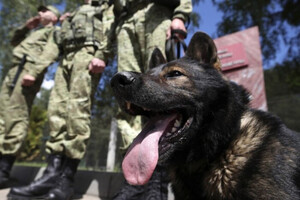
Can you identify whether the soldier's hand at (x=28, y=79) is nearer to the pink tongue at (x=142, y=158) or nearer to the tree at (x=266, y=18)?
the pink tongue at (x=142, y=158)

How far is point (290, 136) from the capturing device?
5.61 feet

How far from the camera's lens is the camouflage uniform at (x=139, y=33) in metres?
2.72

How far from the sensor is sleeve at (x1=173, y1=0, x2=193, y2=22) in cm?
270

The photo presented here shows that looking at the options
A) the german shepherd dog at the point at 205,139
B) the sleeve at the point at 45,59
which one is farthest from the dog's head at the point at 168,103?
the sleeve at the point at 45,59

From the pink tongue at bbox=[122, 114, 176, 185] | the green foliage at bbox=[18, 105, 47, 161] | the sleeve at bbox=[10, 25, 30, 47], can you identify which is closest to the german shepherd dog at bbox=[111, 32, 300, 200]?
the pink tongue at bbox=[122, 114, 176, 185]

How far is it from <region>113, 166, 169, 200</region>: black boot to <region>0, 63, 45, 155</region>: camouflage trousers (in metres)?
2.20

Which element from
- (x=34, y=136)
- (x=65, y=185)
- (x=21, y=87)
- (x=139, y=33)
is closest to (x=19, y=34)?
(x=21, y=87)

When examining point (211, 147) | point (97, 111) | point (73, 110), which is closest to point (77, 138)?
point (73, 110)

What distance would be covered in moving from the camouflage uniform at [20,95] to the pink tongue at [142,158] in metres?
2.83

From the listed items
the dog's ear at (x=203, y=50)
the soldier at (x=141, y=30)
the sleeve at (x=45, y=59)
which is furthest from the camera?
the sleeve at (x=45, y=59)

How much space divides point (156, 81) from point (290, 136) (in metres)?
0.97

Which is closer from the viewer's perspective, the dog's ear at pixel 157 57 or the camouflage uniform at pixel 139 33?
the dog's ear at pixel 157 57

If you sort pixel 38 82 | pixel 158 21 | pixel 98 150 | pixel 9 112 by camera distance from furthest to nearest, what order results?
pixel 98 150, pixel 38 82, pixel 9 112, pixel 158 21

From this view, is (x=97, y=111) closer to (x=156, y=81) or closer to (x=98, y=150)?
(x=98, y=150)
